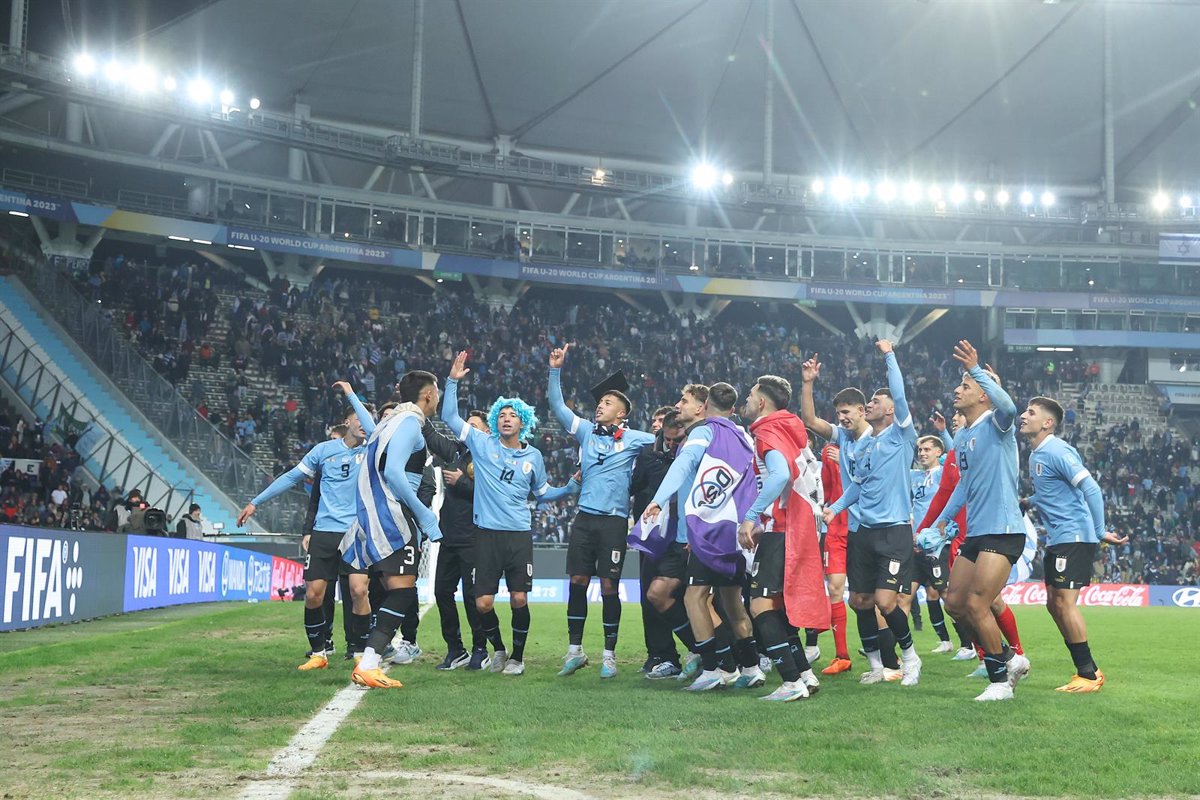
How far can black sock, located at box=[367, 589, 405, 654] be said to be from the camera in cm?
940

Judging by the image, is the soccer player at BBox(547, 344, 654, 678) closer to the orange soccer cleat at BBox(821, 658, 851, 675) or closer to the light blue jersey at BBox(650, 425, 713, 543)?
the light blue jersey at BBox(650, 425, 713, 543)

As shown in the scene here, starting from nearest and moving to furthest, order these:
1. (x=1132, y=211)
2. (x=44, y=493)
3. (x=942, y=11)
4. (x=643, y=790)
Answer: (x=643, y=790) → (x=44, y=493) → (x=942, y=11) → (x=1132, y=211)

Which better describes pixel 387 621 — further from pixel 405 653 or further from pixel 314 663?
pixel 405 653

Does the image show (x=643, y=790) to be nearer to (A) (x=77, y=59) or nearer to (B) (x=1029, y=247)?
(A) (x=77, y=59)

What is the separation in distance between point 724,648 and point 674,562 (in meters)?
1.10

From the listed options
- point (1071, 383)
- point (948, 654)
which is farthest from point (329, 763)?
point (1071, 383)

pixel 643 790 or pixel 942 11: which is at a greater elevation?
pixel 942 11

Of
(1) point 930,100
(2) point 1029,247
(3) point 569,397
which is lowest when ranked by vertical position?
(3) point 569,397

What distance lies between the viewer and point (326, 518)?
1173cm

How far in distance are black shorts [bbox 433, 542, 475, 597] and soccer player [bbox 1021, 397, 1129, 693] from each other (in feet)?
17.0

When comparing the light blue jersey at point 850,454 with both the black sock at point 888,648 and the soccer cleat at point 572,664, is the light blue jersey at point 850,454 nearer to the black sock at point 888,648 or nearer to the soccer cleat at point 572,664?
the black sock at point 888,648

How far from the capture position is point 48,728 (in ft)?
23.5

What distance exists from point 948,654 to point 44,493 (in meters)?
19.4

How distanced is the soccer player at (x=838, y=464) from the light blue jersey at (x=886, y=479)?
0.45 feet
